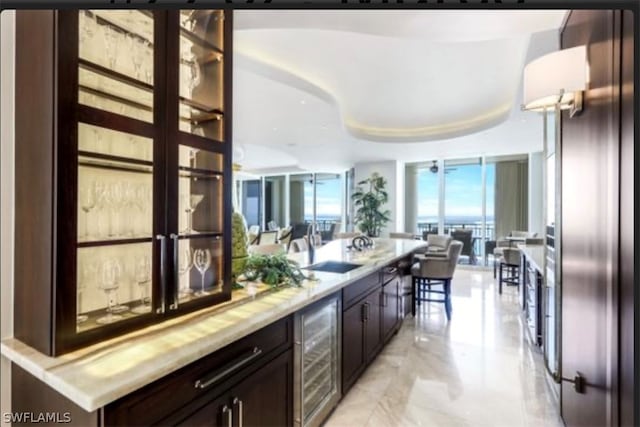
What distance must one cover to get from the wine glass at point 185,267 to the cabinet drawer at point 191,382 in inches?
15.3

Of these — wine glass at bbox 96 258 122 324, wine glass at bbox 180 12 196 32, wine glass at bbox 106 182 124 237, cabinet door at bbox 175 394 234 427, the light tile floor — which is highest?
wine glass at bbox 180 12 196 32

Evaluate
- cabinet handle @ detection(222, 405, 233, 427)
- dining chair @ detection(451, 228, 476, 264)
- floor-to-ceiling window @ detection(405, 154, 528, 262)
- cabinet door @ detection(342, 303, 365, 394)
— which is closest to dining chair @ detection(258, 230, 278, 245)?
floor-to-ceiling window @ detection(405, 154, 528, 262)

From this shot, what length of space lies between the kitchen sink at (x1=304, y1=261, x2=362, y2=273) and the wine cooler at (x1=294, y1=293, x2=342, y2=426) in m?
0.79

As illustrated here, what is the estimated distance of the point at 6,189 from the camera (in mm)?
1212

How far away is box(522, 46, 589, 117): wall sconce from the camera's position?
64.8 inches

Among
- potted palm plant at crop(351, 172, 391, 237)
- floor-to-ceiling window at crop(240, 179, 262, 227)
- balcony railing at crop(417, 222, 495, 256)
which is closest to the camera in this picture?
balcony railing at crop(417, 222, 495, 256)

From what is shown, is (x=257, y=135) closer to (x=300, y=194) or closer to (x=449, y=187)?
(x=449, y=187)

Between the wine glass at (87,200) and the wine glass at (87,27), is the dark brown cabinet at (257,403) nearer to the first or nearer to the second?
the wine glass at (87,200)

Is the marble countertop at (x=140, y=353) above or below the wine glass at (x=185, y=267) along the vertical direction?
below

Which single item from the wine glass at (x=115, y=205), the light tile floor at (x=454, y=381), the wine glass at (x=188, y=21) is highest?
the wine glass at (x=188, y=21)

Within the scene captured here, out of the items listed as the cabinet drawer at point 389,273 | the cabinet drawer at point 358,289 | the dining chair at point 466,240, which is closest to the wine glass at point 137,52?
the cabinet drawer at point 358,289

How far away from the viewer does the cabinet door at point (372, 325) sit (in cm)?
275

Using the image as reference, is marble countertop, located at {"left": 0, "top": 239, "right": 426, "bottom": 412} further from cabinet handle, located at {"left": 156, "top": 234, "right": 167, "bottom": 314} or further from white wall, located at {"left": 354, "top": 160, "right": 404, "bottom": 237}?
white wall, located at {"left": 354, "top": 160, "right": 404, "bottom": 237}

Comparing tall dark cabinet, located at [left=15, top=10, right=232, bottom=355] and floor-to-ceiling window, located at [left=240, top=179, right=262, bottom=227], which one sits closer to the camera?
tall dark cabinet, located at [left=15, top=10, right=232, bottom=355]
